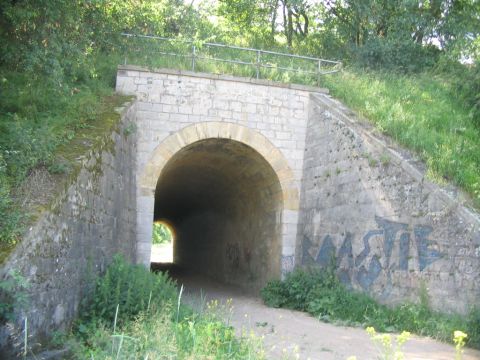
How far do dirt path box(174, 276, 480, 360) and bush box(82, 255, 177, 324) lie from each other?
2.10ft

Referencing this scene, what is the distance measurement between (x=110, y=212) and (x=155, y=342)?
3.85 m

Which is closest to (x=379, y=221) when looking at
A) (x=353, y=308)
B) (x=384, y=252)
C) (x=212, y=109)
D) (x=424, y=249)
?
(x=384, y=252)

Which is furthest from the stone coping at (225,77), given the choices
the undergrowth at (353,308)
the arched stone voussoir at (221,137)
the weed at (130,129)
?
the undergrowth at (353,308)

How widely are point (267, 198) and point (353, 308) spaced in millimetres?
4366

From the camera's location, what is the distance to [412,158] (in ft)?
30.0

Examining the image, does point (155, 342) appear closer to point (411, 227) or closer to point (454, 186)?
point (411, 227)

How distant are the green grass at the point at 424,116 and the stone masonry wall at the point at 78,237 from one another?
209 inches

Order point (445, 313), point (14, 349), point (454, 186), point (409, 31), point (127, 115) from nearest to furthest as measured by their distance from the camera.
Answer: point (14, 349) < point (445, 313) < point (454, 186) < point (127, 115) < point (409, 31)

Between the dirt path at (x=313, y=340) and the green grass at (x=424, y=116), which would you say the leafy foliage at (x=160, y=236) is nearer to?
the green grass at (x=424, y=116)

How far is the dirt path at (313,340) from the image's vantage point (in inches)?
250

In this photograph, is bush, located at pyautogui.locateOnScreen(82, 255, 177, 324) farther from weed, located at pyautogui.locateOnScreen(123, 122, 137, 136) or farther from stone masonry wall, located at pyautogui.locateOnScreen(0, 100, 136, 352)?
weed, located at pyautogui.locateOnScreen(123, 122, 137, 136)

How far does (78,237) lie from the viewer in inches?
Result: 270

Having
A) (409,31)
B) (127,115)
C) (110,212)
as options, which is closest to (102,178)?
(110,212)

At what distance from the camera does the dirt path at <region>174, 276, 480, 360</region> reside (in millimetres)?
6348
